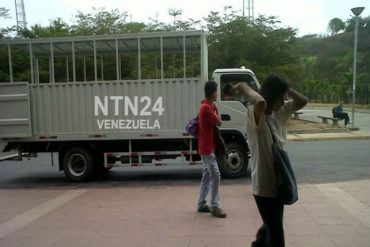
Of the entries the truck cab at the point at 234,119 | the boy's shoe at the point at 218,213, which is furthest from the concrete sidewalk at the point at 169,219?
the truck cab at the point at 234,119

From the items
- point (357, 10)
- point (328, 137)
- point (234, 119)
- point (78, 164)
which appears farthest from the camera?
point (357, 10)

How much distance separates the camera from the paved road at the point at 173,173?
1031cm

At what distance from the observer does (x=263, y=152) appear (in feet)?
12.4

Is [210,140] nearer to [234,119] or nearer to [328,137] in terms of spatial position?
[234,119]

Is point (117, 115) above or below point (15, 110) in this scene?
below

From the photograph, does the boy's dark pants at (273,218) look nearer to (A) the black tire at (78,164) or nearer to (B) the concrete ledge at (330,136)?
(A) the black tire at (78,164)

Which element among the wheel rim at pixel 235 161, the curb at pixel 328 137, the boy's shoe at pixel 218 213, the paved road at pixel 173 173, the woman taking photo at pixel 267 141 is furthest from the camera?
the curb at pixel 328 137

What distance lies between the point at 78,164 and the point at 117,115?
4.92 feet

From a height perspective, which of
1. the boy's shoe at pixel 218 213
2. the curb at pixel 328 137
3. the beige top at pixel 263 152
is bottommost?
the curb at pixel 328 137

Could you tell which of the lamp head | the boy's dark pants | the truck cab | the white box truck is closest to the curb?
the lamp head

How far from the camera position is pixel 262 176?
382cm

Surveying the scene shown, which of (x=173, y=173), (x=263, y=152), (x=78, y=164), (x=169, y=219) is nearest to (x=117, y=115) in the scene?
(x=78, y=164)

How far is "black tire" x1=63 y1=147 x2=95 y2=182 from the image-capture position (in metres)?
10.7

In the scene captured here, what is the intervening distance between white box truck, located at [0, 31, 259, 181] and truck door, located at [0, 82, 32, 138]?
0.07 ft
